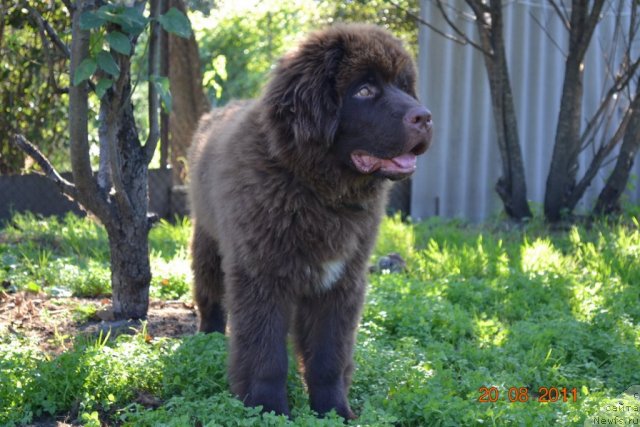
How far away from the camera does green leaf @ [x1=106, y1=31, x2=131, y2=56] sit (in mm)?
3766

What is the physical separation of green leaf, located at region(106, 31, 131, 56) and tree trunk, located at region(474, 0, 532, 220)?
512cm

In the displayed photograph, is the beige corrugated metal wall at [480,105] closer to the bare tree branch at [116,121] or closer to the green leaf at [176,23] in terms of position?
the bare tree branch at [116,121]

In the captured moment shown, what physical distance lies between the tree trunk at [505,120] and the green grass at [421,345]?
1.02m

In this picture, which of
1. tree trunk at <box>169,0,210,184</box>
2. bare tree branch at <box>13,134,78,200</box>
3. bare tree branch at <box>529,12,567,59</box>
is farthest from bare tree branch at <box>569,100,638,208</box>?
bare tree branch at <box>13,134,78,200</box>

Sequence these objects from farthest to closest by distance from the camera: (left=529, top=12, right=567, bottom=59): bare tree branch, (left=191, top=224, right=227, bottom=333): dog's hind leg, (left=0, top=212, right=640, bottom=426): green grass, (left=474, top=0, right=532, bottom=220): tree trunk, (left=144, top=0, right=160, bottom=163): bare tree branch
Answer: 1. (left=529, top=12, right=567, bottom=59): bare tree branch
2. (left=474, top=0, right=532, bottom=220): tree trunk
3. (left=191, top=224, right=227, bottom=333): dog's hind leg
4. (left=144, top=0, right=160, bottom=163): bare tree branch
5. (left=0, top=212, right=640, bottom=426): green grass

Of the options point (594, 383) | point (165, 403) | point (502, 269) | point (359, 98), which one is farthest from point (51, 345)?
point (502, 269)

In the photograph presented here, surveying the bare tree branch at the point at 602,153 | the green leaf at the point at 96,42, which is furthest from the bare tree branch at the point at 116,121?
the bare tree branch at the point at 602,153

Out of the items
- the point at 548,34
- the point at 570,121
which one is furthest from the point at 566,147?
the point at 548,34

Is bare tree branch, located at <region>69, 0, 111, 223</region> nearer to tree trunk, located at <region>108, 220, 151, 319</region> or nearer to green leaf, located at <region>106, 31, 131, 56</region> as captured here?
tree trunk, located at <region>108, 220, 151, 319</region>

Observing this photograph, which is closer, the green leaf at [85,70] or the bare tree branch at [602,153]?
the green leaf at [85,70]

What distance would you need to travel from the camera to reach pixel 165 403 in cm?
384

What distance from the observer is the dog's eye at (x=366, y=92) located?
3.77 m

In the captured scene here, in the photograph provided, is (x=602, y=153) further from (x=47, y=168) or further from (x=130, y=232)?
(x=47, y=168)

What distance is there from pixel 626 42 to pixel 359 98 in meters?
6.11
